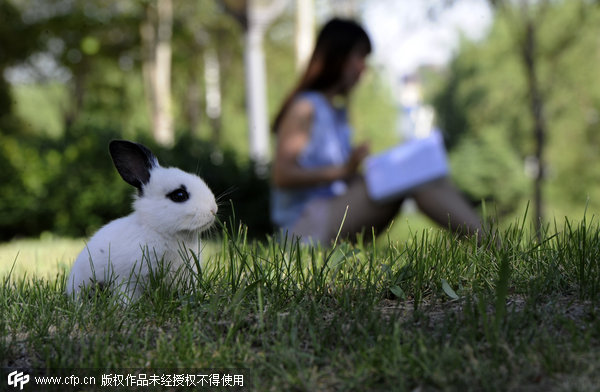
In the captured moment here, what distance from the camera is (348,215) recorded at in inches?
185

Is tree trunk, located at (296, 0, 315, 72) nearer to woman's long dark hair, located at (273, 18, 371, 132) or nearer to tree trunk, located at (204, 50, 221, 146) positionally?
woman's long dark hair, located at (273, 18, 371, 132)

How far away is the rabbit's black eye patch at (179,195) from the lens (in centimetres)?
243

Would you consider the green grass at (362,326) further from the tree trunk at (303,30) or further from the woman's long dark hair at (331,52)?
the tree trunk at (303,30)

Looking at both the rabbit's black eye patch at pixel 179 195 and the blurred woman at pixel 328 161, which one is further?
Answer: the blurred woman at pixel 328 161

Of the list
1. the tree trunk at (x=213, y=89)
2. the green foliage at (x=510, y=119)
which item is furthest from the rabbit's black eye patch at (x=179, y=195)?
the tree trunk at (x=213, y=89)

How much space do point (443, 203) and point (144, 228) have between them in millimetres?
2606

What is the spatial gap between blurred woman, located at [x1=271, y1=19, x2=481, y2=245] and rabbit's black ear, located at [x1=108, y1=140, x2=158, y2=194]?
2.22 metres

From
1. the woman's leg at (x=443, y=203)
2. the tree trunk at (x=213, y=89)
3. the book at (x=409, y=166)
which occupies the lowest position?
the woman's leg at (x=443, y=203)

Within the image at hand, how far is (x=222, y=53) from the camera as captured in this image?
29562 millimetres

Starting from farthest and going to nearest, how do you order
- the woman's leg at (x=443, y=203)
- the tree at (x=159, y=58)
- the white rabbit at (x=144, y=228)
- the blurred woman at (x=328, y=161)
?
the tree at (x=159, y=58) < the blurred woman at (x=328, y=161) < the woman's leg at (x=443, y=203) < the white rabbit at (x=144, y=228)

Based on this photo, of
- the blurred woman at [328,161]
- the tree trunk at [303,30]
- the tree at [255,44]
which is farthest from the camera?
the tree trunk at [303,30]

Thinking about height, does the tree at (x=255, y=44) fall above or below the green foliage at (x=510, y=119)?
below

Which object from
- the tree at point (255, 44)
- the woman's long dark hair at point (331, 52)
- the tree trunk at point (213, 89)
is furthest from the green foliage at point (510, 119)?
the woman's long dark hair at point (331, 52)

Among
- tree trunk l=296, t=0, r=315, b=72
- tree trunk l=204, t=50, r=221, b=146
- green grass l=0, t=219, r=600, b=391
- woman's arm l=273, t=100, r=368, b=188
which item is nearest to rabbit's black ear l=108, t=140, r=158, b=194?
green grass l=0, t=219, r=600, b=391
